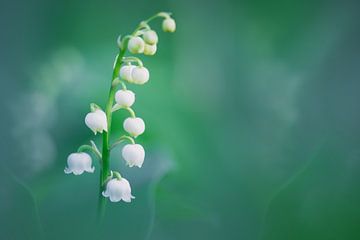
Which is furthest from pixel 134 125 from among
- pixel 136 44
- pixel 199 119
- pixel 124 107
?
pixel 199 119

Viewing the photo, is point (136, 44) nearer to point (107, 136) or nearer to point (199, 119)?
point (107, 136)

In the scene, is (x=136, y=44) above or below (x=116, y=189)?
above

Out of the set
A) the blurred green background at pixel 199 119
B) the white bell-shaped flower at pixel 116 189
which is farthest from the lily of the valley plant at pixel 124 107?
the blurred green background at pixel 199 119

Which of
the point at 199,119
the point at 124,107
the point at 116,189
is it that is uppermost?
the point at 199,119

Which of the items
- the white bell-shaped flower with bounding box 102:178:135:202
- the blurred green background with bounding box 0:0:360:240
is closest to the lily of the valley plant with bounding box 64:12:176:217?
the white bell-shaped flower with bounding box 102:178:135:202

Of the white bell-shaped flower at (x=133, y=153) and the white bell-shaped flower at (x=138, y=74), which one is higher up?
the white bell-shaped flower at (x=138, y=74)

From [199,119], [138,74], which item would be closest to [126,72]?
[138,74]

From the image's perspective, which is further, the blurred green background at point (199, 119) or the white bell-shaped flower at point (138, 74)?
the blurred green background at point (199, 119)

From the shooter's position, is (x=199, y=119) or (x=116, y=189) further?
(x=199, y=119)

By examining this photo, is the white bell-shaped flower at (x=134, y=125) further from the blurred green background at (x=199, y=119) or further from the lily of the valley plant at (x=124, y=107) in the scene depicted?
the blurred green background at (x=199, y=119)

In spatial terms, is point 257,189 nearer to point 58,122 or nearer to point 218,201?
point 218,201
